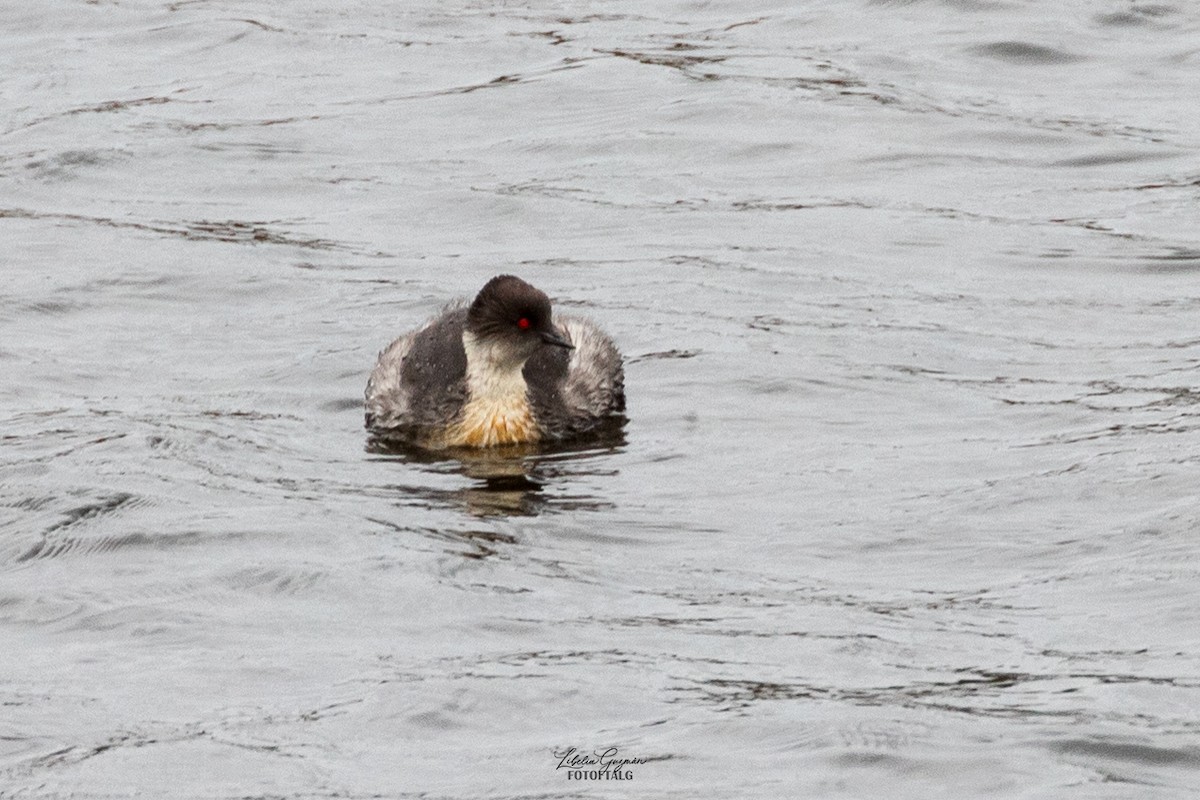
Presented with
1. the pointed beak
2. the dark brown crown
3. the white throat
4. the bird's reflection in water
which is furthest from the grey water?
the dark brown crown

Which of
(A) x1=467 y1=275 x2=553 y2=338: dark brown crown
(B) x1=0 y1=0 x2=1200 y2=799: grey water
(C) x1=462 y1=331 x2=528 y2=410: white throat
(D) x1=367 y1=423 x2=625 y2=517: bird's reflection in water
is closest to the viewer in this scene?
(B) x1=0 y1=0 x2=1200 y2=799: grey water

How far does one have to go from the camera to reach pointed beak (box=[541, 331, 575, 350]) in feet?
46.1

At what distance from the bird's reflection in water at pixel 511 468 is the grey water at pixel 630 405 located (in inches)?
1.6

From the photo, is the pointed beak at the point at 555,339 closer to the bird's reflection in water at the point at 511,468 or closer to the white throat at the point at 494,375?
the white throat at the point at 494,375

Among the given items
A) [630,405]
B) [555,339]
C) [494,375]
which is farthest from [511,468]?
[630,405]

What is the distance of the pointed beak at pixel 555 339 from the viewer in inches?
553

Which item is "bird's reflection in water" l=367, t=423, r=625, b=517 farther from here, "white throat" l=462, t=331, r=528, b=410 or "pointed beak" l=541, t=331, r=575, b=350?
"pointed beak" l=541, t=331, r=575, b=350

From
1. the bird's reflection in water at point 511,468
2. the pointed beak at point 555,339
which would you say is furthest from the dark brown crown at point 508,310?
the bird's reflection in water at point 511,468

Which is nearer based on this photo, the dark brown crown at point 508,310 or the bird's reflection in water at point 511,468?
the bird's reflection in water at point 511,468

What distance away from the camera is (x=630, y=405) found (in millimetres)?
14664

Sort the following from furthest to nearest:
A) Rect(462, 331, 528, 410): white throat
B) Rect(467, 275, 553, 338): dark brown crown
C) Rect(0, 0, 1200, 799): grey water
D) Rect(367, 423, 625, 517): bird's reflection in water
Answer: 1. Rect(462, 331, 528, 410): white throat
2. Rect(467, 275, 553, 338): dark brown crown
3. Rect(367, 423, 625, 517): bird's reflection in water
4. Rect(0, 0, 1200, 799): grey water

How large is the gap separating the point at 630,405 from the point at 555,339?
30.4 inches

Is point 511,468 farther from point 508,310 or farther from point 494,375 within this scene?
point 508,310

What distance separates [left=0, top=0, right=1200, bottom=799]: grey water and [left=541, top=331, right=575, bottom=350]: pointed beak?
22.8 inches
